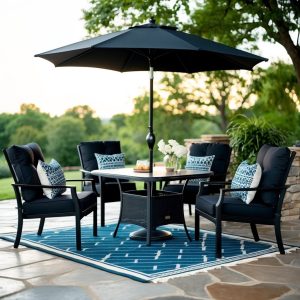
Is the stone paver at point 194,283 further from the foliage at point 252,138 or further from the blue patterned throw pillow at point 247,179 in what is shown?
the foliage at point 252,138

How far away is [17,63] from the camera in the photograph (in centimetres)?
1255

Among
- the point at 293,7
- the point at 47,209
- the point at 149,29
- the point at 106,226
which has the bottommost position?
the point at 106,226

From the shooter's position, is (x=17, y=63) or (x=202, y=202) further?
(x=17, y=63)

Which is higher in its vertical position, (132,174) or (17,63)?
(17,63)

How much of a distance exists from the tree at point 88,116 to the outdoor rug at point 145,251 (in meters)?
13.8

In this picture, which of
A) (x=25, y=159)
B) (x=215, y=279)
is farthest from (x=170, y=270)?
(x=25, y=159)

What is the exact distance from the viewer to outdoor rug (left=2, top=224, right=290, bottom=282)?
161 inches

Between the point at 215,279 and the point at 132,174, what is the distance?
1574 mm

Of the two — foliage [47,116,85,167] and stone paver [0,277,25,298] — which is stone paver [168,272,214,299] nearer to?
stone paver [0,277,25,298]

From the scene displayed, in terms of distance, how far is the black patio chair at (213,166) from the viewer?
20.0 ft

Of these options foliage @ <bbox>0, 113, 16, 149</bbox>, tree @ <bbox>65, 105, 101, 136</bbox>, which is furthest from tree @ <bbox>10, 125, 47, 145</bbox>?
→ tree @ <bbox>65, 105, 101, 136</bbox>

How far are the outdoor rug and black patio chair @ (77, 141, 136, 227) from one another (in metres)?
0.48

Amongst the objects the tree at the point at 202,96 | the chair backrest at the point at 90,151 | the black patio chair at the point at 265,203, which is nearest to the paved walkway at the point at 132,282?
the black patio chair at the point at 265,203

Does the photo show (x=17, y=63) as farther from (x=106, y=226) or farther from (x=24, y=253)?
(x=24, y=253)
